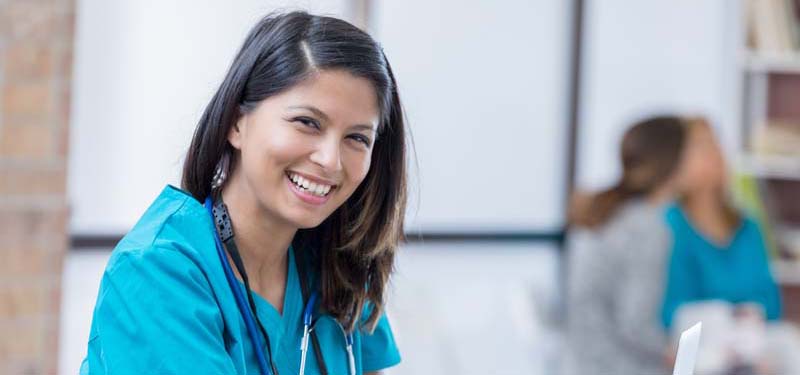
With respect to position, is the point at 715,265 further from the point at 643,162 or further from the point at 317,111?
the point at 317,111

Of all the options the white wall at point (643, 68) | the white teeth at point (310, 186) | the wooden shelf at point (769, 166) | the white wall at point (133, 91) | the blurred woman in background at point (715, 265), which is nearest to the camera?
the white teeth at point (310, 186)

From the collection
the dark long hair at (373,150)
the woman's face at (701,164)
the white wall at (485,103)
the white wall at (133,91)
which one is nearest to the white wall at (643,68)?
the white wall at (485,103)

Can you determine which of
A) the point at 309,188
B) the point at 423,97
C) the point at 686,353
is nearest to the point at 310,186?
the point at 309,188

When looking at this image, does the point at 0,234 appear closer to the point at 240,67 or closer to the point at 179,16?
the point at 240,67

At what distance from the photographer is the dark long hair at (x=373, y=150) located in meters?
1.28

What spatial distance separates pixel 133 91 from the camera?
353cm

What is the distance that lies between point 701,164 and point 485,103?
97 cm

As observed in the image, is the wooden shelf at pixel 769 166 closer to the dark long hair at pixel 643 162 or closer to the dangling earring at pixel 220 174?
the dark long hair at pixel 643 162

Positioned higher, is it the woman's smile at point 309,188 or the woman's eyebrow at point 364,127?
the woman's eyebrow at point 364,127

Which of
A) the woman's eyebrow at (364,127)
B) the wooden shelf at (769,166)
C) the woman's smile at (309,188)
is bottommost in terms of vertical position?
the wooden shelf at (769,166)

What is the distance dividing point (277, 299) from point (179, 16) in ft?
7.68

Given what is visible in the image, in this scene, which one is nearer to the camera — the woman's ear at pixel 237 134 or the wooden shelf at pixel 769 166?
the woman's ear at pixel 237 134

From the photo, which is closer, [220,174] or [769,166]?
[220,174]

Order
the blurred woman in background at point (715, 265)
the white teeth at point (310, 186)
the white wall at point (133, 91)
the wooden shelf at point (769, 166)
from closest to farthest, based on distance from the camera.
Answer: the white teeth at point (310, 186)
the blurred woman in background at point (715, 265)
the white wall at point (133, 91)
the wooden shelf at point (769, 166)
